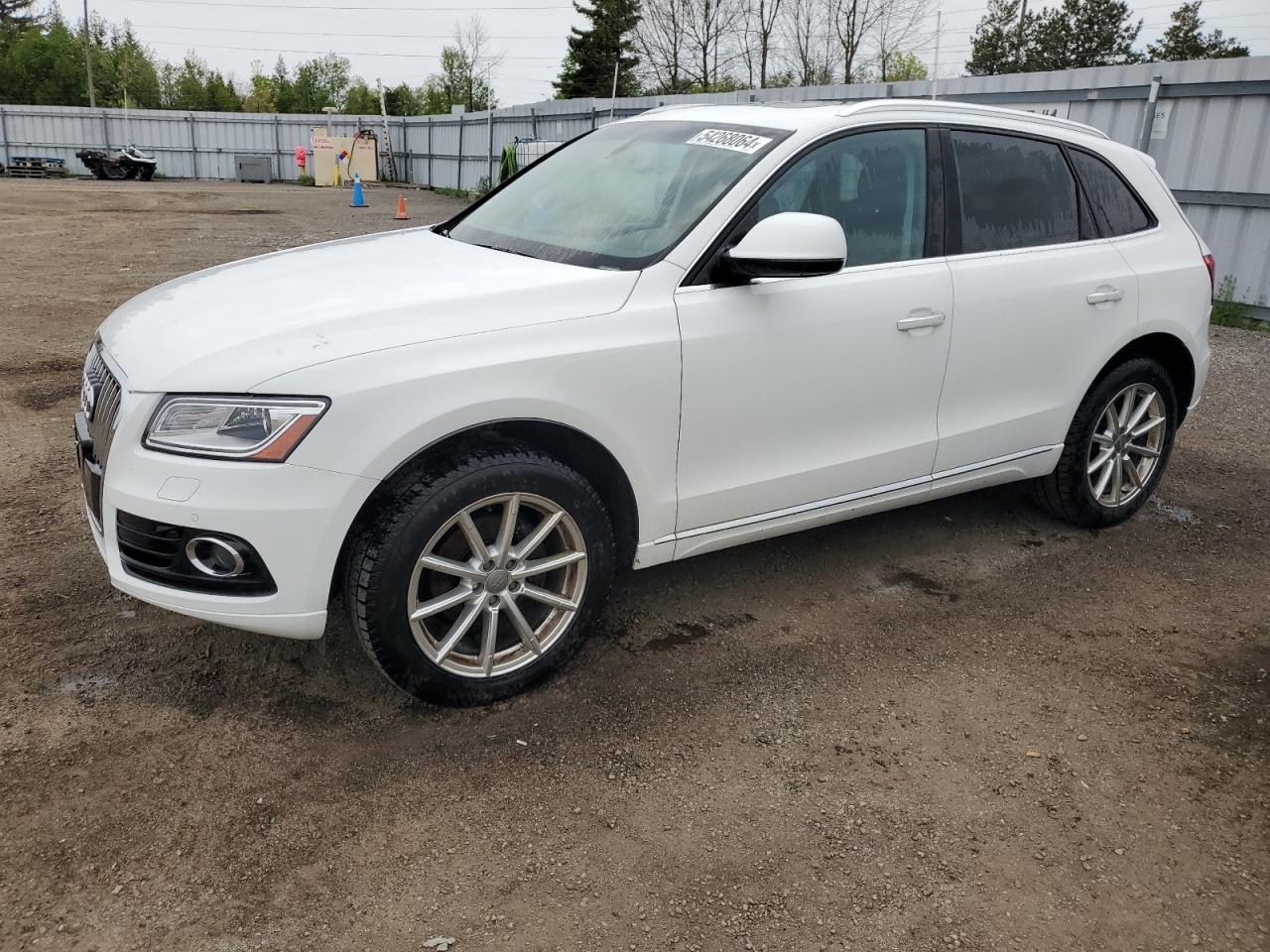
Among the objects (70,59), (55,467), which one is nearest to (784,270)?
(55,467)

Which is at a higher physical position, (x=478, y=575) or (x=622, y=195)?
(x=622, y=195)

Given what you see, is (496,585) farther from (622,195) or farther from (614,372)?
(622,195)

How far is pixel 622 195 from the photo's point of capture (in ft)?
12.2

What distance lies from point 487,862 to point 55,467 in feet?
12.2

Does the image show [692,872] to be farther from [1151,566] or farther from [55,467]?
[55,467]

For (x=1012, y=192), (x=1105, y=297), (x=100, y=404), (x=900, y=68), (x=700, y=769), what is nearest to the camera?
(x=700, y=769)

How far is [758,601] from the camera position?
404 centimetres

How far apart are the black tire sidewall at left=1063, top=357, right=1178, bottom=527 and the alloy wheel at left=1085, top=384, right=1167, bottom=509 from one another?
0.09ft

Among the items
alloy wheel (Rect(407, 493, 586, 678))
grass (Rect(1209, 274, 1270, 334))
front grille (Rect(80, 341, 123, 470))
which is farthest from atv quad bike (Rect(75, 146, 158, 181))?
alloy wheel (Rect(407, 493, 586, 678))

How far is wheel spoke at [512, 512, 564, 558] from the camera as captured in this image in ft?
10.1

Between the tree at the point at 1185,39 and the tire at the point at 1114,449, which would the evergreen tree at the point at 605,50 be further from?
the tire at the point at 1114,449

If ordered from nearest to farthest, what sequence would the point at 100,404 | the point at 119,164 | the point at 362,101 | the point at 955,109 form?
the point at 100,404 → the point at 955,109 → the point at 119,164 → the point at 362,101

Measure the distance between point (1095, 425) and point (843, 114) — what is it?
74.9 inches

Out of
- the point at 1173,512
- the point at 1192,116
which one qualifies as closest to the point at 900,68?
the point at 1192,116
